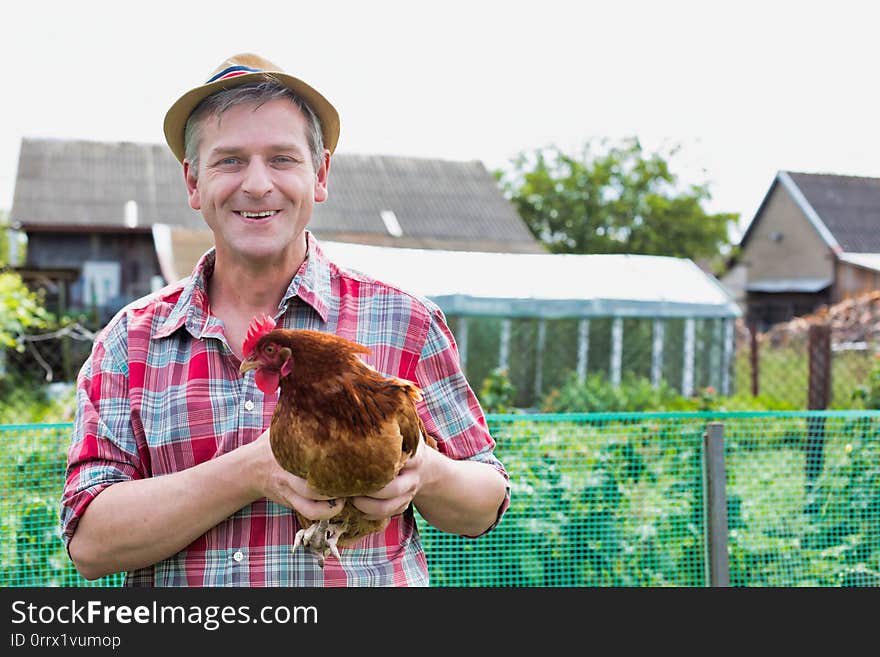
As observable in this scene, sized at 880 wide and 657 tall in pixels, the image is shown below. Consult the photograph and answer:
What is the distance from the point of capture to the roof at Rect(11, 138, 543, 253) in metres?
21.6

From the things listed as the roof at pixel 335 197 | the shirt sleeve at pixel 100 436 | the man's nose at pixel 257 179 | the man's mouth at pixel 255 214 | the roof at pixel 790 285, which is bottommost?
the shirt sleeve at pixel 100 436

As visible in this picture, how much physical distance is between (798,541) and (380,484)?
11.7 ft

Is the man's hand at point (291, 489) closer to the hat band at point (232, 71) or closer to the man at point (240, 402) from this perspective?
the man at point (240, 402)

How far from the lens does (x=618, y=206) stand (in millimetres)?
36906

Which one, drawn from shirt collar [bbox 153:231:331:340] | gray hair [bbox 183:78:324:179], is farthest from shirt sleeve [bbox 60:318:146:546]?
gray hair [bbox 183:78:324:179]

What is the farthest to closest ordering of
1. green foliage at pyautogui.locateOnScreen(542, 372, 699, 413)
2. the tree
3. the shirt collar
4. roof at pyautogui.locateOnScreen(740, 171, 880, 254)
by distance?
1. the tree
2. roof at pyautogui.locateOnScreen(740, 171, 880, 254)
3. green foliage at pyautogui.locateOnScreen(542, 372, 699, 413)
4. the shirt collar

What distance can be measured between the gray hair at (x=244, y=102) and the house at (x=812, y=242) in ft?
76.4

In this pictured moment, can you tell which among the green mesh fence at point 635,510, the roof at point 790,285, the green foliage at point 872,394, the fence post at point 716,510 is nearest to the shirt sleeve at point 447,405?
the green mesh fence at point 635,510

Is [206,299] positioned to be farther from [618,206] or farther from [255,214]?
[618,206]

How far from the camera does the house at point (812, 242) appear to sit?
24.6 meters

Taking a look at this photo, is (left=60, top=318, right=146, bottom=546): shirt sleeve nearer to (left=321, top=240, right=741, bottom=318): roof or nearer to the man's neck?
the man's neck

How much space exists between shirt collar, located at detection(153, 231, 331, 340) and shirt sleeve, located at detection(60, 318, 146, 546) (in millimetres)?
113

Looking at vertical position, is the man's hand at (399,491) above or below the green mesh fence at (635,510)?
above

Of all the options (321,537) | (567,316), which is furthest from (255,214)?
(567,316)
